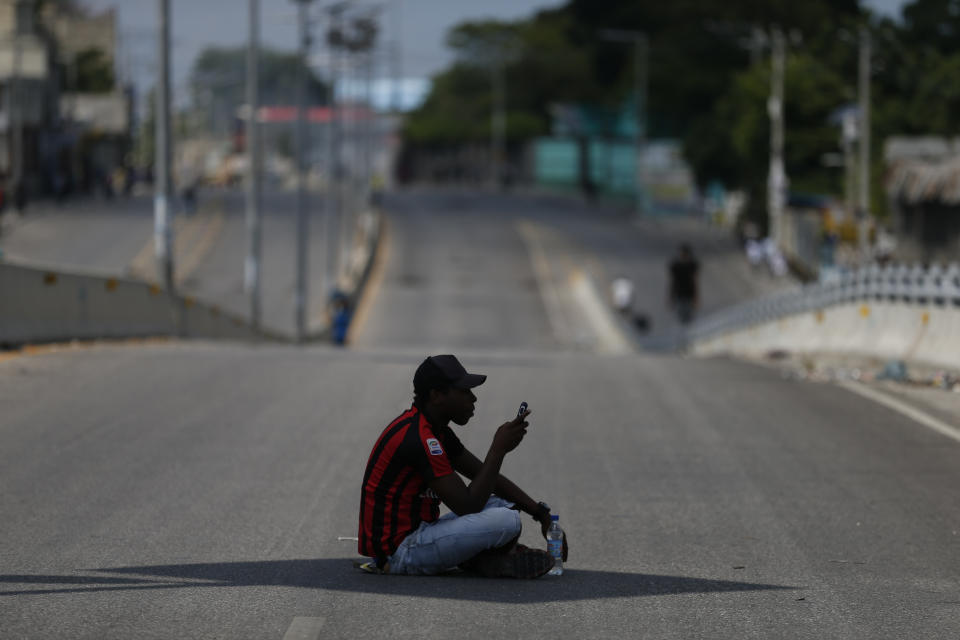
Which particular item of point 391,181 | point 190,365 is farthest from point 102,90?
point 190,365

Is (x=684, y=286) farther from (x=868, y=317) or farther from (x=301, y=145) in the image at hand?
(x=301, y=145)

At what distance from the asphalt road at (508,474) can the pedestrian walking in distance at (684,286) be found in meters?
15.5

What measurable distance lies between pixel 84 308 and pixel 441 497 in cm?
1586

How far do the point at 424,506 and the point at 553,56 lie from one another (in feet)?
406

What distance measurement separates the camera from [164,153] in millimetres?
28547

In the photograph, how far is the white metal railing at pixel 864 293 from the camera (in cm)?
1942

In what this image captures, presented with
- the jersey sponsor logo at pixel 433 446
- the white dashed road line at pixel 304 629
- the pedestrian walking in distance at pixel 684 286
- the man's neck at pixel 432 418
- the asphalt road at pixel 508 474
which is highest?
the man's neck at pixel 432 418

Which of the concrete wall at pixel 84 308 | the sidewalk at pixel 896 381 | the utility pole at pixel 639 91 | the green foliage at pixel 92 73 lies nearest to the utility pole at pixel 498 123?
the utility pole at pixel 639 91

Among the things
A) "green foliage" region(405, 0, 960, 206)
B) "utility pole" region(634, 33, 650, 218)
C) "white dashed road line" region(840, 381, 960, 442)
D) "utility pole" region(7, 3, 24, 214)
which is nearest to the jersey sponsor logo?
"white dashed road line" region(840, 381, 960, 442)

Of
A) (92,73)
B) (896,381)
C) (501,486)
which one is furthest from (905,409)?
(92,73)

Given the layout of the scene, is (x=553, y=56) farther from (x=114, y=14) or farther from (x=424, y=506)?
(x=424, y=506)

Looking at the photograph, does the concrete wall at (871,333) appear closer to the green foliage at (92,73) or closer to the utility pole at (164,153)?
the utility pole at (164,153)

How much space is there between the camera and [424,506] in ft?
25.3

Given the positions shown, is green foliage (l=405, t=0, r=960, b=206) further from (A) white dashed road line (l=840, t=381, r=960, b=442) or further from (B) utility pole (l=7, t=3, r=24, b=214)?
(B) utility pole (l=7, t=3, r=24, b=214)
